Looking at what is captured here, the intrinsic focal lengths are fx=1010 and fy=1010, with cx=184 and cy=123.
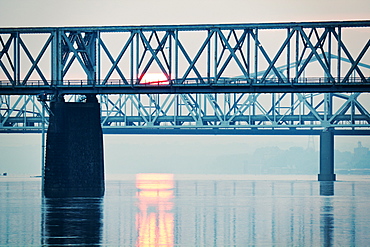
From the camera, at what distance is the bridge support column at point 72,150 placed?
94.7 m

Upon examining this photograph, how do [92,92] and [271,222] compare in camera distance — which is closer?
[271,222]

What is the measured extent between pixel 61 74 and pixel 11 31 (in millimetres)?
6399

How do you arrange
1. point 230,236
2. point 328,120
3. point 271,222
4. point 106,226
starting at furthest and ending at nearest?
point 328,120
point 271,222
point 106,226
point 230,236

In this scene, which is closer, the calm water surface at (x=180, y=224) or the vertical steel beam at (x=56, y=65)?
the calm water surface at (x=180, y=224)

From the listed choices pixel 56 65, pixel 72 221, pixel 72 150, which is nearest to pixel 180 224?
pixel 72 221

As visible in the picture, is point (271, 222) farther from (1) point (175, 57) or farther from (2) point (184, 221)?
(1) point (175, 57)

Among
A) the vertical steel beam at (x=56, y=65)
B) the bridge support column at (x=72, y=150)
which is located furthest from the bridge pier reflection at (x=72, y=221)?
the vertical steel beam at (x=56, y=65)

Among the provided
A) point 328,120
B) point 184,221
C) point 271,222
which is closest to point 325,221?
point 271,222

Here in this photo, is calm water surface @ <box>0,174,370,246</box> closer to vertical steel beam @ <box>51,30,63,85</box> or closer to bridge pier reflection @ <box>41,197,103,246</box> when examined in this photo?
bridge pier reflection @ <box>41,197,103,246</box>

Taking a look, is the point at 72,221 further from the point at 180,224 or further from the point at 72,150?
the point at 72,150

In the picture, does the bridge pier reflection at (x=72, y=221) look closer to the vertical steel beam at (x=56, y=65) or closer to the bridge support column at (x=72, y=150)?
the bridge support column at (x=72, y=150)

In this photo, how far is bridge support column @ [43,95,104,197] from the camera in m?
94.7

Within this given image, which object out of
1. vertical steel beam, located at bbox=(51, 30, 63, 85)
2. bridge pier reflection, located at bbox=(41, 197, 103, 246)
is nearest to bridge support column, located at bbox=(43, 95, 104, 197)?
bridge pier reflection, located at bbox=(41, 197, 103, 246)

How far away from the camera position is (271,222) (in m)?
72.1
